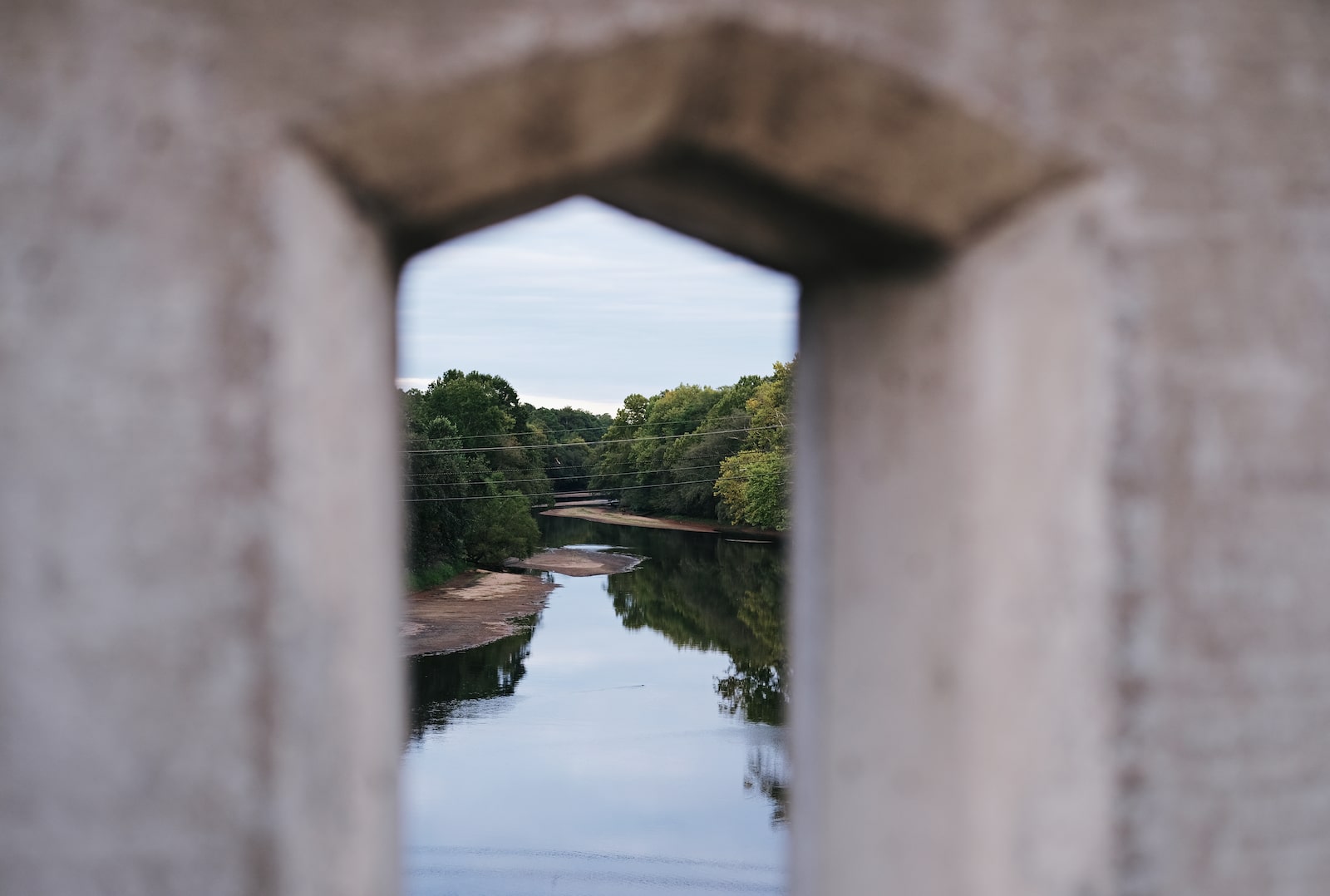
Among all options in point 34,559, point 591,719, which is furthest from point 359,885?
point 591,719

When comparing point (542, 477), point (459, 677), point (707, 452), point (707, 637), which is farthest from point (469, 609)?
point (542, 477)

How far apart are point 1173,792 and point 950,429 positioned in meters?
0.79

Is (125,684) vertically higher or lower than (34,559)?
lower

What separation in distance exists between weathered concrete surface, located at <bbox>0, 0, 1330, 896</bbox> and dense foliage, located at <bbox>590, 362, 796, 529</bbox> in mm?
22857

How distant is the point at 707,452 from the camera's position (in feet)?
156

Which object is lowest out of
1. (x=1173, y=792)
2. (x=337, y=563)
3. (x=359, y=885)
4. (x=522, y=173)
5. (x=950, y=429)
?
(x=359, y=885)

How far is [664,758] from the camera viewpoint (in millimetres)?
14852

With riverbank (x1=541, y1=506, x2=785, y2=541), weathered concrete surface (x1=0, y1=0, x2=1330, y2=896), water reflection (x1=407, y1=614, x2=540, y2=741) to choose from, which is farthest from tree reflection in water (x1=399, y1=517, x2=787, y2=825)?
weathered concrete surface (x1=0, y1=0, x2=1330, y2=896)

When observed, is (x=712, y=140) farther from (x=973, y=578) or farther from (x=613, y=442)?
(x=613, y=442)

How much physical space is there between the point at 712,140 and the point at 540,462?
168 feet

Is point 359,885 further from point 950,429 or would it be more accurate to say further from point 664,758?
point 664,758

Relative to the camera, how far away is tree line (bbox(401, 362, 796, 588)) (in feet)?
104

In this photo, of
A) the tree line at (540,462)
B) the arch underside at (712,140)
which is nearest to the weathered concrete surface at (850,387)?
the arch underside at (712,140)

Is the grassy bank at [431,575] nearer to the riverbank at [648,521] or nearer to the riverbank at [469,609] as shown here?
the riverbank at [469,609]
